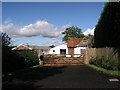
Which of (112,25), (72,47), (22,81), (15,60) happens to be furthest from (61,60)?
(72,47)

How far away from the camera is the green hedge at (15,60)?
2619cm

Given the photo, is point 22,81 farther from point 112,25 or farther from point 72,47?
point 72,47

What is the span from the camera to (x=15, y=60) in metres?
29.1

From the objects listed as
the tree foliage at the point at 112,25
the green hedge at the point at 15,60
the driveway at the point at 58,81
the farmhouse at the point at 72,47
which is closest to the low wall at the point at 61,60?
the green hedge at the point at 15,60

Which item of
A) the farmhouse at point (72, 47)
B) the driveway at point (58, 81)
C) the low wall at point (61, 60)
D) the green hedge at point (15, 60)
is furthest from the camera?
the farmhouse at point (72, 47)

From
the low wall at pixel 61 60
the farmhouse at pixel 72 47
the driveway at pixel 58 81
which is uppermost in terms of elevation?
the farmhouse at pixel 72 47

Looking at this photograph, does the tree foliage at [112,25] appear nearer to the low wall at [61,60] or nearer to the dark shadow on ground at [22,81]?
the dark shadow on ground at [22,81]

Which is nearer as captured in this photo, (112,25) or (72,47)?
(112,25)

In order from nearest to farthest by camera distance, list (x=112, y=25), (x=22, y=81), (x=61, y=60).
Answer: (x=22, y=81) < (x=112, y=25) < (x=61, y=60)

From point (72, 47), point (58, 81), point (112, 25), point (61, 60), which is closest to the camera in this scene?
point (58, 81)

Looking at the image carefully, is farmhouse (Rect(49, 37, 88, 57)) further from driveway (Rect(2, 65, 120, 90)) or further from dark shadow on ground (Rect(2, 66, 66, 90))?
driveway (Rect(2, 65, 120, 90))

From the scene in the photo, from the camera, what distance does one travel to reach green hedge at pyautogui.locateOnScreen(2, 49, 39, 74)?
2619cm

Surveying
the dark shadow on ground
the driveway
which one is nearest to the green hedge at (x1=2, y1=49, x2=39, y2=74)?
the dark shadow on ground

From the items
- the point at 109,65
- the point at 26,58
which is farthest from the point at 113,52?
the point at 26,58
